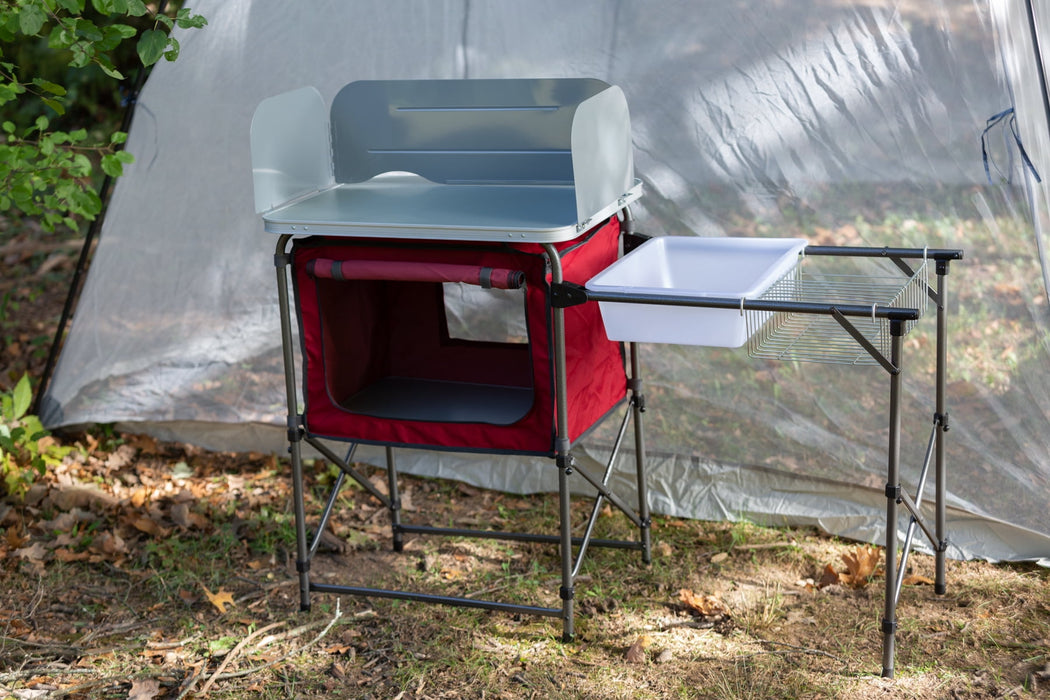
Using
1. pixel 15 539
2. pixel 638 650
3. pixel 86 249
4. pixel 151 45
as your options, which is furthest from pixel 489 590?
pixel 86 249

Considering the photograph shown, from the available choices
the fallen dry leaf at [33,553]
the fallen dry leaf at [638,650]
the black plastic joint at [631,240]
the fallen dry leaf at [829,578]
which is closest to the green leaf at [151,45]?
the black plastic joint at [631,240]

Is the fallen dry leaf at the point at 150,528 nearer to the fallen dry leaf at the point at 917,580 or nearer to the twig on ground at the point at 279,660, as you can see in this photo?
the twig on ground at the point at 279,660

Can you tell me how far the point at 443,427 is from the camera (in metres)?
2.70

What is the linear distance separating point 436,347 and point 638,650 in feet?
3.37

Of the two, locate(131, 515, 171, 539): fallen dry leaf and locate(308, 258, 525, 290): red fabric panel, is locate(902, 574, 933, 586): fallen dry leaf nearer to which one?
locate(308, 258, 525, 290): red fabric panel

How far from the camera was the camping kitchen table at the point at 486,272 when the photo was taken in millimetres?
2467

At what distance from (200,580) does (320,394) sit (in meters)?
0.75

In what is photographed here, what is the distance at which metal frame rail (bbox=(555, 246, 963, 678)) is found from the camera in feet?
7.41

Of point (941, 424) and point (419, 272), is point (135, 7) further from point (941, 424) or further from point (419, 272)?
point (941, 424)

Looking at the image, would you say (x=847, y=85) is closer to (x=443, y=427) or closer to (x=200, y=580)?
(x=443, y=427)

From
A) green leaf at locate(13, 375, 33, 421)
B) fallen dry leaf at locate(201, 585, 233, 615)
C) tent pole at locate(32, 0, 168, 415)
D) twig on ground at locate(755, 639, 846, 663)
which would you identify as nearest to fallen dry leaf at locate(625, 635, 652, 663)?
twig on ground at locate(755, 639, 846, 663)

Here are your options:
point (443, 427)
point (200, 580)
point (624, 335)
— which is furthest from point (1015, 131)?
point (200, 580)

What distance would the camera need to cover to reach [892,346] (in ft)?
7.58

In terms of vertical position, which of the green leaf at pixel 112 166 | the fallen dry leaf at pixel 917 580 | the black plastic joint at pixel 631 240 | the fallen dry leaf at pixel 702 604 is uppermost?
the green leaf at pixel 112 166
